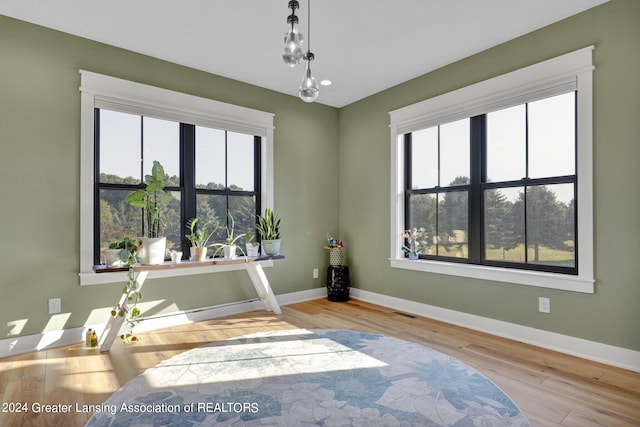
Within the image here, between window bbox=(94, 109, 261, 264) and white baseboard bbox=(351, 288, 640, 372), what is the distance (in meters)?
2.13

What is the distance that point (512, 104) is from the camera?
10.4 ft

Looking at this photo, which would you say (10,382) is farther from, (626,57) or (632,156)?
(626,57)

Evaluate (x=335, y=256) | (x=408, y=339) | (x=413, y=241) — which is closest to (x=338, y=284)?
(x=335, y=256)

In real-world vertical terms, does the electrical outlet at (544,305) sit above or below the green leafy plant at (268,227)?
below

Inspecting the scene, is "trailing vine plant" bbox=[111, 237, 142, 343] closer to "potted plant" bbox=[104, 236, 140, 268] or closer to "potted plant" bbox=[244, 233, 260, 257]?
"potted plant" bbox=[104, 236, 140, 268]

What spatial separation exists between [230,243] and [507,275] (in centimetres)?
266

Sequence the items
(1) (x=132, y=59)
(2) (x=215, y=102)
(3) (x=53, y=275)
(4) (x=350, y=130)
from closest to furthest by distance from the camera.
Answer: (3) (x=53, y=275)
(1) (x=132, y=59)
(2) (x=215, y=102)
(4) (x=350, y=130)

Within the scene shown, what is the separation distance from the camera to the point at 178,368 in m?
2.54

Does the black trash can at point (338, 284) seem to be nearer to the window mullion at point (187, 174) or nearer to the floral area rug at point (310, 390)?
the floral area rug at point (310, 390)

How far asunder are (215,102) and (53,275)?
222 centimetres

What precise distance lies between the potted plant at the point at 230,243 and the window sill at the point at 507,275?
1847 millimetres

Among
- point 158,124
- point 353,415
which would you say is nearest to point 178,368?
point 353,415

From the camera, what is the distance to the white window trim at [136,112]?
3104mm

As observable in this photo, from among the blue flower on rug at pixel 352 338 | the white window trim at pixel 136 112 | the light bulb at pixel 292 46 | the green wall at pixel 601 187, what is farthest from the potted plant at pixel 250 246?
the light bulb at pixel 292 46
